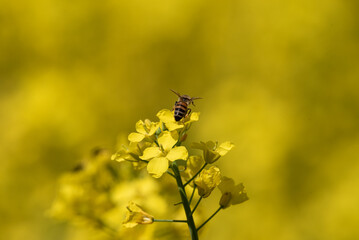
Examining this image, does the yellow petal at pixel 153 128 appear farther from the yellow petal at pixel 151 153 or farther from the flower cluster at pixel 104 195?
the flower cluster at pixel 104 195

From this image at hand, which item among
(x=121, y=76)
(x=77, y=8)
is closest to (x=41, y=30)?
(x=77, y=8)

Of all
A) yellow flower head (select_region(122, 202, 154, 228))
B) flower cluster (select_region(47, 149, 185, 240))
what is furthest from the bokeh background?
yellow flower head (select_region(122, 202, 154, 228))

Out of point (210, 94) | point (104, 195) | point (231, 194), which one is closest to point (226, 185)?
point (231, 194)

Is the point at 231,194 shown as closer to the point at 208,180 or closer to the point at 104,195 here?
the point at 208,180

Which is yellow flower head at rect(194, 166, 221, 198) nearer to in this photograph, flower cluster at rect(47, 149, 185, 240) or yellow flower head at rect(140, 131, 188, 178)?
yellow flower head at rect(140, 131, 188, 178)

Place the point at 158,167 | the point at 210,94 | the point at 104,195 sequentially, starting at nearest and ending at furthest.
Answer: the point at 158,167
the point at 104,195
the point at 210,94

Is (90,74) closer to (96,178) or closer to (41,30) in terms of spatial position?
(41,30)
